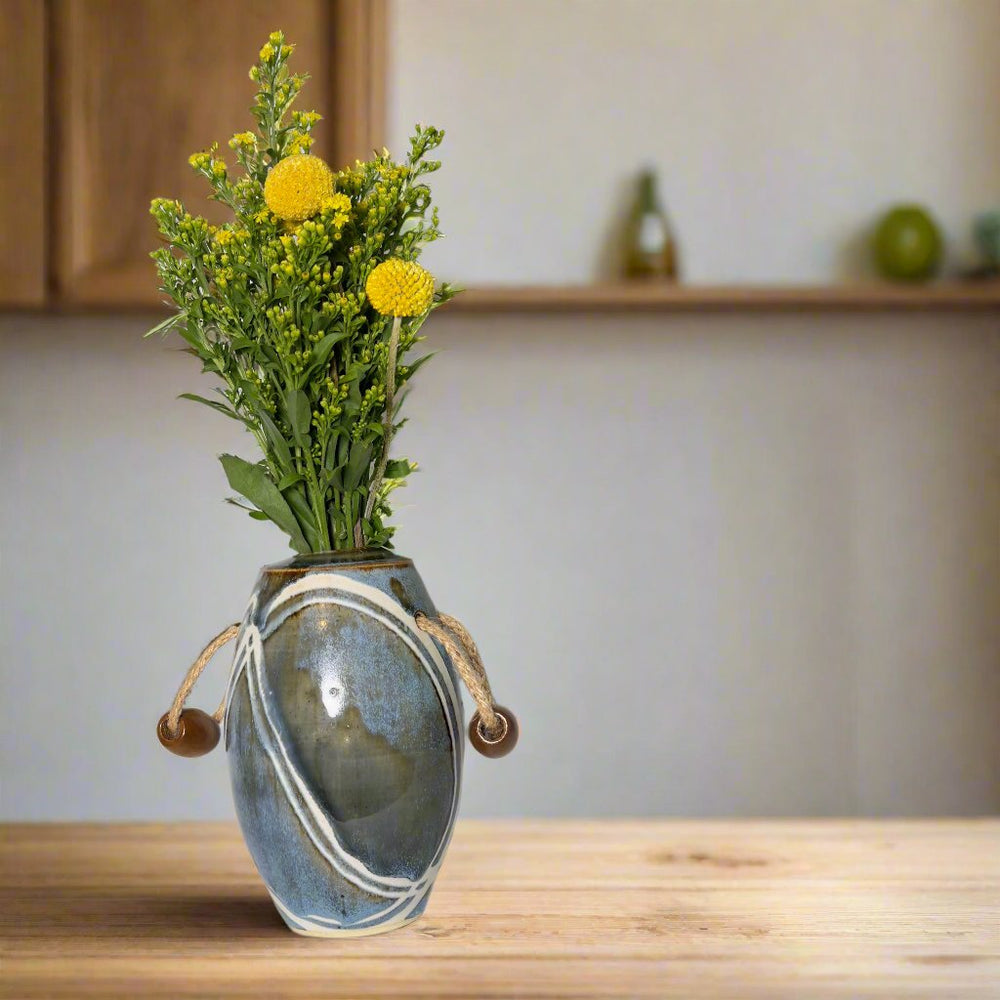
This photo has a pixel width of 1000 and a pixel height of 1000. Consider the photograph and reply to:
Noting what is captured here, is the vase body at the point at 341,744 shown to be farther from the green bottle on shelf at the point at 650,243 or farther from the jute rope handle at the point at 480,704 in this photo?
the green bottle on shelf at the point at 650,243

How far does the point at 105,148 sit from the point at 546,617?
1.05m

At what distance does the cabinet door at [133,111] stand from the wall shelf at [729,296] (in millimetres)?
342

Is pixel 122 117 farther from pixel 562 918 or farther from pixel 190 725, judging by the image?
pixel 562 918

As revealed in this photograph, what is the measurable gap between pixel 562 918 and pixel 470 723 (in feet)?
0.55

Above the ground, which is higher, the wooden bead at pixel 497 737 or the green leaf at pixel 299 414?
the green leaf at pixel 299 414

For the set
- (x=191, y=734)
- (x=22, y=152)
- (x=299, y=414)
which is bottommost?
(x=191, y=734)

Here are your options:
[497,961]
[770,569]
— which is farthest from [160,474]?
[497,961]

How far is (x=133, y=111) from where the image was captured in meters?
1.60

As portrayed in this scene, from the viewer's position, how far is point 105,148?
1.60 meters

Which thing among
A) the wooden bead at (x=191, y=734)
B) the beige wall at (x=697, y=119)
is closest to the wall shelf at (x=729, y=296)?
the beige wall at (x=697, y=119)

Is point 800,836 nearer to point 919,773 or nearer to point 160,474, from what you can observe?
point 919,773

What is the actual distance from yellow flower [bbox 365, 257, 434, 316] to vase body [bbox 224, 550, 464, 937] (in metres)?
0.17

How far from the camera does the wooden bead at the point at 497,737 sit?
0.73 metres

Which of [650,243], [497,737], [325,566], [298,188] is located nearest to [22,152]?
[650,243]
